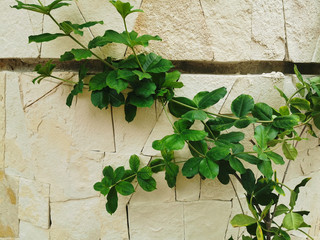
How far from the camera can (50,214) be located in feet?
2.76

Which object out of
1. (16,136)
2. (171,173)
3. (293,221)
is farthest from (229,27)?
(16,136)

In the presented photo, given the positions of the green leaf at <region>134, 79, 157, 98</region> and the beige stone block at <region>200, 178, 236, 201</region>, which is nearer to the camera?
the green leaf at <region>134, 79, 157, 98</region>

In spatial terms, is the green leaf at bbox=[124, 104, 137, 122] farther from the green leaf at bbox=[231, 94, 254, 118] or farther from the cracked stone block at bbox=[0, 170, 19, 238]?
the cracked stone block at bbox=[0, 170, 19, 238]

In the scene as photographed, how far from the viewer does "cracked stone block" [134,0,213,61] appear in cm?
78

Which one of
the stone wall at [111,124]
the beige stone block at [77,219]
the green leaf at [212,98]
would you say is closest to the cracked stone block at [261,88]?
the stone wall at [111,124]

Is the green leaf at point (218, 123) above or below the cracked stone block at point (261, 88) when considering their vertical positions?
below

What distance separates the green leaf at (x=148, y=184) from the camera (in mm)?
762

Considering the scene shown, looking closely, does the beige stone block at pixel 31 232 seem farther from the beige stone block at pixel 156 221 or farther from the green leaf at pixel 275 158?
the green leaf at pixel 275 158

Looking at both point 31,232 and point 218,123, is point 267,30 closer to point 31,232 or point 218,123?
point 218,123

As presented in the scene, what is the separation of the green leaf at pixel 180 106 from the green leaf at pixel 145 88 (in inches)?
3.2

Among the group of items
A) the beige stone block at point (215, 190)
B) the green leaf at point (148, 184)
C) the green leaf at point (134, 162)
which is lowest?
the beige stone block at point (215, 190)

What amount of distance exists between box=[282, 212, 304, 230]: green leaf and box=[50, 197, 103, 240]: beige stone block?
521 millimetres

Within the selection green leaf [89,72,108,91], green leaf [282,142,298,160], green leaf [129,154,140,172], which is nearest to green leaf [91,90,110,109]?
A: green leaf [89,72,108,91]

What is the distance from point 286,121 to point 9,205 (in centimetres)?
85
